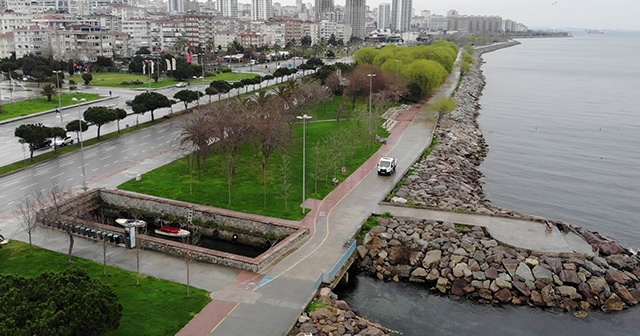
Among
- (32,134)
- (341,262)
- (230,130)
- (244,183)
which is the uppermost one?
(230,130)

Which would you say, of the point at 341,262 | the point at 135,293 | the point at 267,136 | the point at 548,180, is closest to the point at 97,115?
the point at 267,136

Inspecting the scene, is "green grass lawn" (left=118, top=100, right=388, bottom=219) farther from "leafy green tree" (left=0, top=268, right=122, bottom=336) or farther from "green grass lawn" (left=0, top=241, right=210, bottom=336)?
"leafy green tree" (left=0, top=268, right=122, bottom=336)

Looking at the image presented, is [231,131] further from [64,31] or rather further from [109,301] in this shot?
[64,31]

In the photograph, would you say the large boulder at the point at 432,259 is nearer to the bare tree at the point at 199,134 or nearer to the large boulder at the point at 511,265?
the large boulder at the point at 511,265

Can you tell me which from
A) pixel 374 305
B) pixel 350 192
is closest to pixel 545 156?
pixel 350 192

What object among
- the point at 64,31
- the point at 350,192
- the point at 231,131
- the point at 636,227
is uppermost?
the point at 64,31

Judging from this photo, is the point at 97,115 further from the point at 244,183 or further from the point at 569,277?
the point at 569,277

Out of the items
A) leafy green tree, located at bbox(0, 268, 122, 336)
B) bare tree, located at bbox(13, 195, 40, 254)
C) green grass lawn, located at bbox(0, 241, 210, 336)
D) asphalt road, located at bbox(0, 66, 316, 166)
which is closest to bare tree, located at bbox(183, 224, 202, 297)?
green grass lawn, located at bbox(0, 241, 210, 336)
